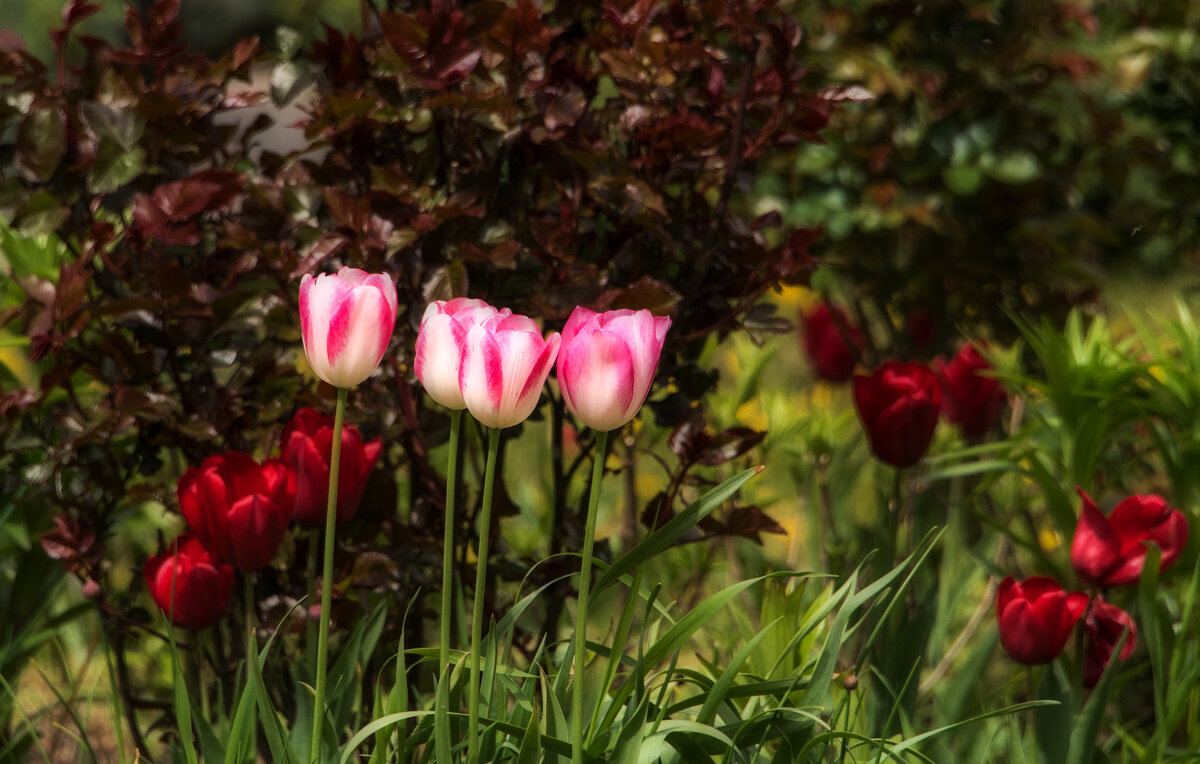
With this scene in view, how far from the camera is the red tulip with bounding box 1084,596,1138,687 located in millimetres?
1564

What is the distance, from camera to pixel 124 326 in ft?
5.27

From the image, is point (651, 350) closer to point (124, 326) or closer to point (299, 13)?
point (124, 326)

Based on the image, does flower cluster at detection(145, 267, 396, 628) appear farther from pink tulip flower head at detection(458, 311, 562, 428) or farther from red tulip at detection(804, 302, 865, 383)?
red tulip at detection(804, 302, 865, 383)

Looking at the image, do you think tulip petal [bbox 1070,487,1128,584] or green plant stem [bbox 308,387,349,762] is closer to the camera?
green plant stem [bbox 308,387,349,762]

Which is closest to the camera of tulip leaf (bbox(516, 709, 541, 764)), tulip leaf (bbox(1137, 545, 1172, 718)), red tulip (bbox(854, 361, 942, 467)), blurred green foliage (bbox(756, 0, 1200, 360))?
tulip leaf (bbox(516, 709, 541, 764))

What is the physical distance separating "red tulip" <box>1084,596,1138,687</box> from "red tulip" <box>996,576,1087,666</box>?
139 mm

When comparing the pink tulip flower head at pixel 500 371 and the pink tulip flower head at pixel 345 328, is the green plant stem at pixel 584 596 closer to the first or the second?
the pink tulip flower head at pixel 500 371

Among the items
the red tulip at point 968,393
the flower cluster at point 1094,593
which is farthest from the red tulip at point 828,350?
the flower cluster at point 1094,593

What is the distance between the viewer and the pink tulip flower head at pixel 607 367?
3.10 feet

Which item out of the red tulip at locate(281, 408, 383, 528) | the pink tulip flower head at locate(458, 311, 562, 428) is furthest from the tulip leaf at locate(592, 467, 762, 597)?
the red tulip at locate(281, 408, 383, 528)

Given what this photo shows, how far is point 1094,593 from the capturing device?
1.57 metres

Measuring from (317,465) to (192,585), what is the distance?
20cm

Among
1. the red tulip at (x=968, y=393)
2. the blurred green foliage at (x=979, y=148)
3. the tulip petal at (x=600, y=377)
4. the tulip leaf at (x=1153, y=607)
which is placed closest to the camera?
the tulip petal at (x=600, y=377)

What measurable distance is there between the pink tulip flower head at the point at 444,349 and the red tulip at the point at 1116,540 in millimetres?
898
